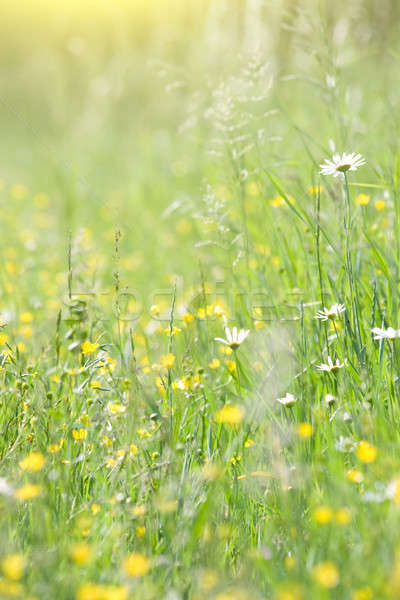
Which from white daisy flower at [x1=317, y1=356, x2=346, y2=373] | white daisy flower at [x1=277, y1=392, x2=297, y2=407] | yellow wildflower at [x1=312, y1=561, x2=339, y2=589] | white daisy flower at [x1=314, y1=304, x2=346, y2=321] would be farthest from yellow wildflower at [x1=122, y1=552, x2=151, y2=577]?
white daisy flower at [x1=314, y1=304, x2=346, y2=321]

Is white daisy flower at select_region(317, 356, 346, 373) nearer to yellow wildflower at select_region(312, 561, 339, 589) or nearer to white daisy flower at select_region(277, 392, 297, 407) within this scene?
white daisy flower at select_region(277, 392, 297, 407)

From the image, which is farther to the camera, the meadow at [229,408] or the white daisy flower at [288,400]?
the white daisy flower at [288,400]

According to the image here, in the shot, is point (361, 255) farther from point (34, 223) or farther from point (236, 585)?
point (34, 223)

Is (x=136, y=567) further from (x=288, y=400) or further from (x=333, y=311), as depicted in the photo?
(x=333, y=311)

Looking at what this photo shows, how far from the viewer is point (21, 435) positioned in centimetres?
135

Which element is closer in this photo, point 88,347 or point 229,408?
point 229,408

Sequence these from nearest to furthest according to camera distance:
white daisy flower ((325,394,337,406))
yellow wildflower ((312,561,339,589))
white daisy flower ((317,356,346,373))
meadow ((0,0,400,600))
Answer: yellow wildflower ((312,561,339,589))
meadow ((0,0,400,600))
white daisy flower ((325,394,337,406))
white daisy flower ((317,356,346,373))

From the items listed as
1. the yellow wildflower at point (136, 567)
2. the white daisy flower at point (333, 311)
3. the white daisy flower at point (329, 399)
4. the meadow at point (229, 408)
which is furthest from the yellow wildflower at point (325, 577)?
the white daisy flower at point (333, 311)

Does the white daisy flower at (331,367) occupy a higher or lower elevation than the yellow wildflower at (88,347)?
lower

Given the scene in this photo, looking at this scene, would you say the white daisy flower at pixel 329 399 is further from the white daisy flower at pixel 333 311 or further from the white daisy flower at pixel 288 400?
the white daisy flower at pixel 333 311

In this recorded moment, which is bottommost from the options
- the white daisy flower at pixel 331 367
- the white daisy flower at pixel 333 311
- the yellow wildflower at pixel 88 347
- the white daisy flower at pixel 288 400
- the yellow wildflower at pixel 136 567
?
the yellow wildflower at pixel 136 567

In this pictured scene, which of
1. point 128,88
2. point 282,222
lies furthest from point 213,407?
point 128,88

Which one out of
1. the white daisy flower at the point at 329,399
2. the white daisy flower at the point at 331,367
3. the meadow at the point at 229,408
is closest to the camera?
the meadow at the point at 229,408

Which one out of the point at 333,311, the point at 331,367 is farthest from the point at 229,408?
the point at 333,311
